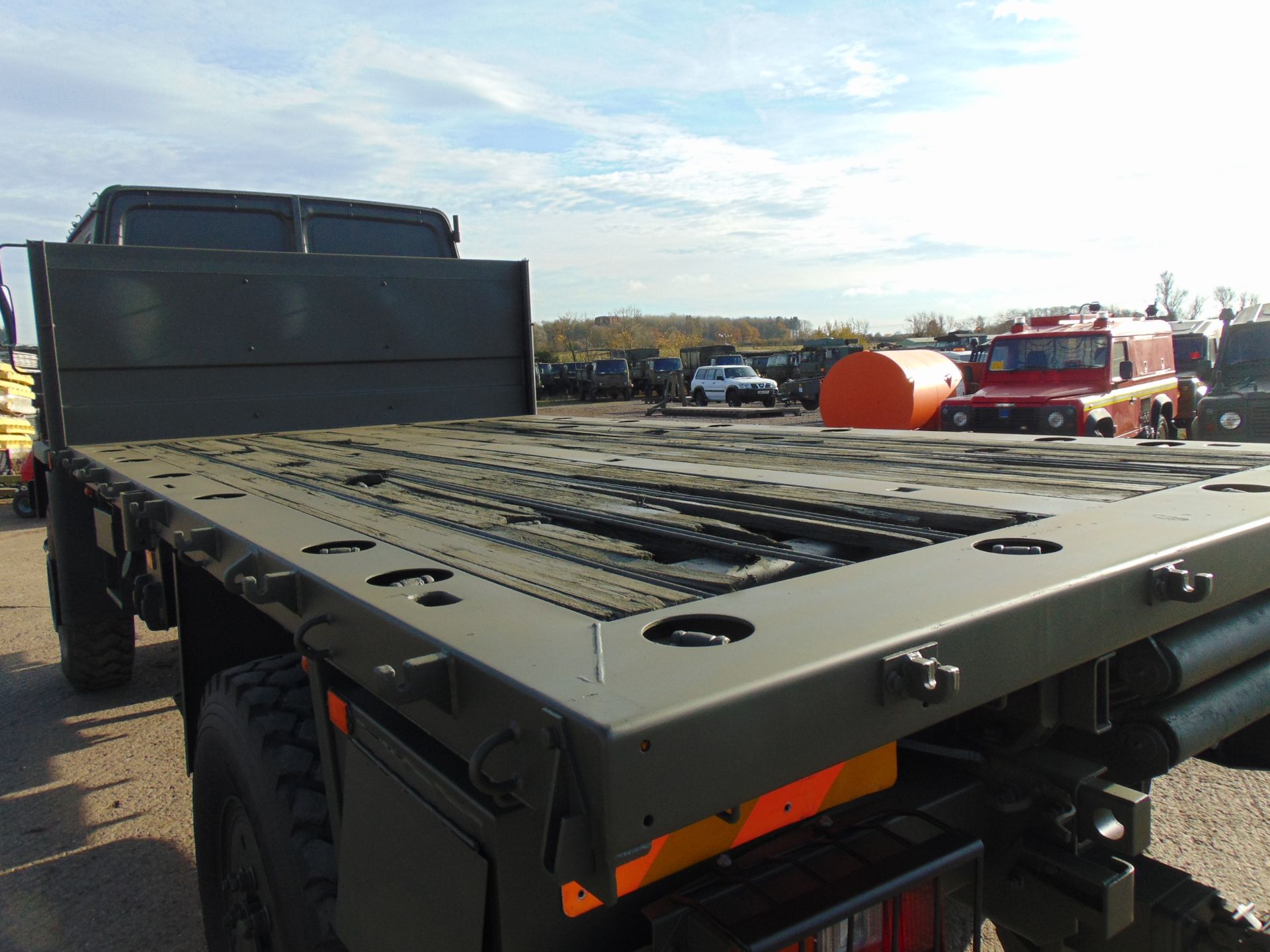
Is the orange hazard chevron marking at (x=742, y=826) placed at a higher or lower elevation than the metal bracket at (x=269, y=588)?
lower

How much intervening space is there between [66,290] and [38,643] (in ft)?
10.8

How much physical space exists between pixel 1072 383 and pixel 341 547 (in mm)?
11058

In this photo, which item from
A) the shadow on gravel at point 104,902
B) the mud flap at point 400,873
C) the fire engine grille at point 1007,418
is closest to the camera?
the mud flap at point 400,873

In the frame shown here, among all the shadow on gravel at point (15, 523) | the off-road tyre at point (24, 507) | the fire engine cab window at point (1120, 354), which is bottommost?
the shadow on gravel at point (15, 523)

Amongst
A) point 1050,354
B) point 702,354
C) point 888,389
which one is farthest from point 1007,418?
point 702,354

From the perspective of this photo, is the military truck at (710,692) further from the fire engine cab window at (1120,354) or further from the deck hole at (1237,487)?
the fire engine cab window at (1120,354)

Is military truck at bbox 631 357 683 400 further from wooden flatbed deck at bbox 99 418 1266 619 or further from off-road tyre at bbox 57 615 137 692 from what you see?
wooden flatbed deck at bbox 99 418 1266 619

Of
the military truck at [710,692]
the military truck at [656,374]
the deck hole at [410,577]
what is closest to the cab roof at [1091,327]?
the military truck at [710,692]

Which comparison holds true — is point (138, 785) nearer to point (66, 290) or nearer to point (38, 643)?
point (66, 290)

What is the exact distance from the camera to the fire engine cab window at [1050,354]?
11.1 meters

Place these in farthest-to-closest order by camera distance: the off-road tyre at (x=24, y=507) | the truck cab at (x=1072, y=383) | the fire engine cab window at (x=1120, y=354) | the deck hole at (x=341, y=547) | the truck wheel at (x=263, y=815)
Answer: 1. the off-road tyre at (x=24, y=507)
2. the fire engine cab window at (x=1120, y=354)
3. the truck cab at (x=1072, y=383)
4. the truck wheel at (x=263, y=815)
5. the deck hole at (x=341, y=547)

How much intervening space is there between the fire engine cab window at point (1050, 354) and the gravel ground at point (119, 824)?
315 inches

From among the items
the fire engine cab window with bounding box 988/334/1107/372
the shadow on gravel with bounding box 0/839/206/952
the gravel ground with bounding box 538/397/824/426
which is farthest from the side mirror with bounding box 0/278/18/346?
the gravel ground with bounding box 538/397/824/426

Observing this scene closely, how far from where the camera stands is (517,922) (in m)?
1.29
